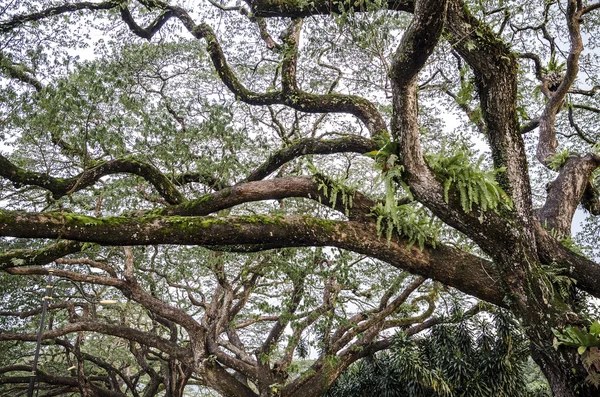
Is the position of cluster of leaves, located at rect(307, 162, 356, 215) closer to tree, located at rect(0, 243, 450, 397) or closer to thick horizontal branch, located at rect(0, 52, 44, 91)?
tree, located at rect(0, 243, 450, 397)

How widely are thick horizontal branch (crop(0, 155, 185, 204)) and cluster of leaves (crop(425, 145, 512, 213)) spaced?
2.99 m

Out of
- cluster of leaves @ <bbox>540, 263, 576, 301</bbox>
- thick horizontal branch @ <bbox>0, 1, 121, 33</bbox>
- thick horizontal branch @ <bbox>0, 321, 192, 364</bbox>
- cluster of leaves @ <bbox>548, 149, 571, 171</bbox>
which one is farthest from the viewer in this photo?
thick horizontal branch @ <bbox>0, 321, 192, 364</bbox>

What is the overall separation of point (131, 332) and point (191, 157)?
4076mm

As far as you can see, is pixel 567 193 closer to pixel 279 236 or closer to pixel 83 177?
pixel 279 236

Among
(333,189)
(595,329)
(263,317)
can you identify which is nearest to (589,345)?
(595,329)

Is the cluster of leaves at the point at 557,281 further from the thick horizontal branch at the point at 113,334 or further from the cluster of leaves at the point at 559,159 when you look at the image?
the thick horizontal branch at the point at 113,334

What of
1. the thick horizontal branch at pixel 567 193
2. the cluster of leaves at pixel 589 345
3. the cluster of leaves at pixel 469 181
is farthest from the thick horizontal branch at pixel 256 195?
the thick horizontal branch at pixel 567 193

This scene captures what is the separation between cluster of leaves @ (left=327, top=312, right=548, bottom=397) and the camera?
767cm

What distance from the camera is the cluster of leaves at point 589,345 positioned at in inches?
134

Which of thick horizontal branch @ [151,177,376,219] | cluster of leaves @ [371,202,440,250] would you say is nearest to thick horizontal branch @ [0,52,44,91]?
thick horizontal branch @ [151,177,376,219]

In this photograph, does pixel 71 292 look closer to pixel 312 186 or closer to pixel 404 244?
pixel 312 186

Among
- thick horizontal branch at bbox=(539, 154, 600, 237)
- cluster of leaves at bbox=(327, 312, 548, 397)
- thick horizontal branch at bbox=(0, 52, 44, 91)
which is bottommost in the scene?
cluster of leaves at bbox=(327, 312, 548, 397)

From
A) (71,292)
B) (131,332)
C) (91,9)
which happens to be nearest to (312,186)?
(91,9)

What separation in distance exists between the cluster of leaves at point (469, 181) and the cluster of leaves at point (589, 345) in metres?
1.17
